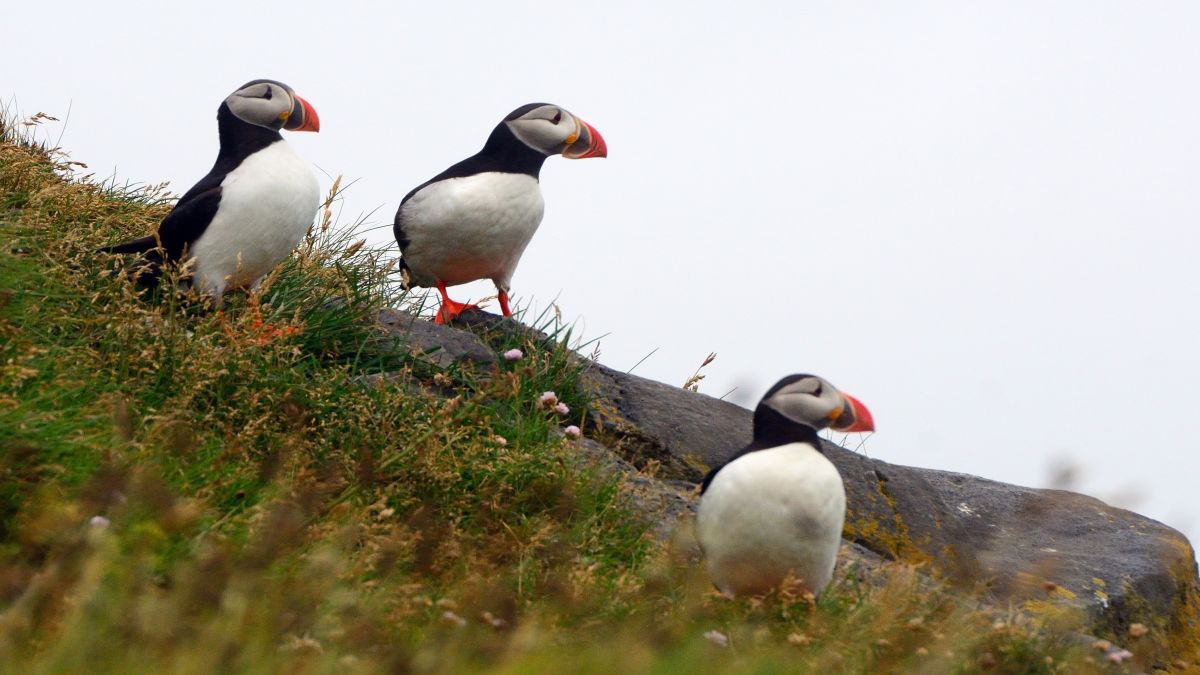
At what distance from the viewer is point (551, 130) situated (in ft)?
22.4

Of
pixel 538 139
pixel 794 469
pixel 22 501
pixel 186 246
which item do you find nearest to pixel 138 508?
pixel 22 501

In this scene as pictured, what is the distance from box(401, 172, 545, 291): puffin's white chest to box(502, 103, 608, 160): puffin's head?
0.20 meters

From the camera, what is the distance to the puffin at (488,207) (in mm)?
6629

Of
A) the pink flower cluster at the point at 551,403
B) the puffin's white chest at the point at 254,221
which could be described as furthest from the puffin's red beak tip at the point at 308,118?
the pink flower cluster at the point at 551,403

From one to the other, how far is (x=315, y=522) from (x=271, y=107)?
2.44m

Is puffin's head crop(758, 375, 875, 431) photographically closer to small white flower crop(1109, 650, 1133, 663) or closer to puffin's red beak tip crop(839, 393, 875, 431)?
puffin's red beak tip crop(839, 393, 875, 431)

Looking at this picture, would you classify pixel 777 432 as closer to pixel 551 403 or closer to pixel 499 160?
pixel 551 403

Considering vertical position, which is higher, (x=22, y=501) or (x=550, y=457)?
(x=550, y=457)

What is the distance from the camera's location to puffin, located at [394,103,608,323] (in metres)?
6.63

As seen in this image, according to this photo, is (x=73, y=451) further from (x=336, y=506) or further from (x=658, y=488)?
(x=658, y=488)

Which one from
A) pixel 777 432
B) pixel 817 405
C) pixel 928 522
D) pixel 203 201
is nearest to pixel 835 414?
pixel 817 405

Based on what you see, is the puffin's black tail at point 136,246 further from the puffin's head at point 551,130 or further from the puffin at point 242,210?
the puffin's head at point 551,130

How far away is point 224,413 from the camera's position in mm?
4938

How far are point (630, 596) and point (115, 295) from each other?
2439mm
